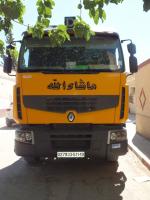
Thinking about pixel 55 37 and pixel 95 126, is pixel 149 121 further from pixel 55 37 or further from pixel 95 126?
pixel 55 37

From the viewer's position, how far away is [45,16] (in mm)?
6805

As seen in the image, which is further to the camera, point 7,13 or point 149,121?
point 149,121

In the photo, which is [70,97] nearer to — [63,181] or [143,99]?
[63,181]

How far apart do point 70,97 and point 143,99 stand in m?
8.32

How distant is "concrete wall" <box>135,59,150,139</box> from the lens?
54.1ft

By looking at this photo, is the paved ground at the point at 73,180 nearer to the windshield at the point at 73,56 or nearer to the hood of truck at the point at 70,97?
the hood of truck at the point at 70,97

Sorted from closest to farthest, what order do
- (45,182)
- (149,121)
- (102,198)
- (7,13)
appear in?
(7,13) < (102,198) < (45,182) < (149,121)

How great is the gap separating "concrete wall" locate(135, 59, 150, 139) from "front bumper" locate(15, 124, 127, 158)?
277 inches

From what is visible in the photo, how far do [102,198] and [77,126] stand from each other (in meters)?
2.14

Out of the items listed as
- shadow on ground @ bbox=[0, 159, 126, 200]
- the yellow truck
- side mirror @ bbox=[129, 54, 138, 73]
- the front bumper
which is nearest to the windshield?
the yellow truck

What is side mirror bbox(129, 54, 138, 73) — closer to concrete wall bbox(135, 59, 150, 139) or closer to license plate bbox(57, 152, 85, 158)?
license plate bbox(57, 152, 85, 158)

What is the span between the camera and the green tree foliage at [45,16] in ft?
20.9

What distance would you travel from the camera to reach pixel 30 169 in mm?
11000

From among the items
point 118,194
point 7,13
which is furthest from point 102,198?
point 7,13
